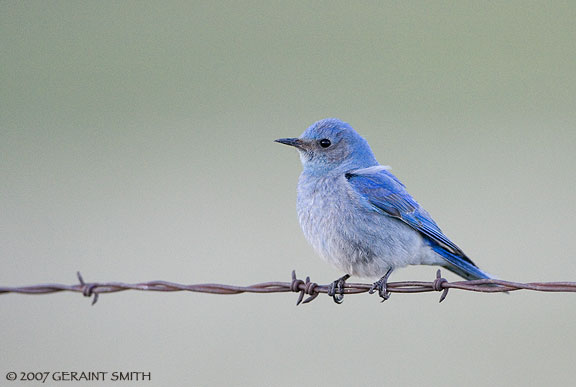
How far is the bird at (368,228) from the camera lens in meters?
4.32

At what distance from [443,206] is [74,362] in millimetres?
3850

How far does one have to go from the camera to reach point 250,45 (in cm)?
1226

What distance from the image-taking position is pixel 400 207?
4438 millimetres

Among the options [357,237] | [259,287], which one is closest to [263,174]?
[357,237]

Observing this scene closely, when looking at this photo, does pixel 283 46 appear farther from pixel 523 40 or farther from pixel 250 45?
pixel 523 40

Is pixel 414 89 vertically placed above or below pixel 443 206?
above

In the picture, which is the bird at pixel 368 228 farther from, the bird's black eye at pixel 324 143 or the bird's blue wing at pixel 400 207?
the bird's black eye at pixel 324 143

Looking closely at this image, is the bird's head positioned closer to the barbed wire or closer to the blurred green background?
the blurred green background

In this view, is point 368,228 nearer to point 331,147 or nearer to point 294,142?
point 331,147

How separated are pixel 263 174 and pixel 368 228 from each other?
4712 millimetres

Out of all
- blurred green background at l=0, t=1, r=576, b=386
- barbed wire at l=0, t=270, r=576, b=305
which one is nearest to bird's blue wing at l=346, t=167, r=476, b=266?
blurred green background at l=0, t=1, r=576, b=386

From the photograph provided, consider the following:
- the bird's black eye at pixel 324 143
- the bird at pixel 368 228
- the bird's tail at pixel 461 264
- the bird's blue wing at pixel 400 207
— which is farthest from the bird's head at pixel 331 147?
the bird's tail at pixel 461 264

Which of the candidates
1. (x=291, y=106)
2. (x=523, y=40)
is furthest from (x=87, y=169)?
(x=523, y=40)

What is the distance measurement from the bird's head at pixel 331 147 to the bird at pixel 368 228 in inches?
4.3
